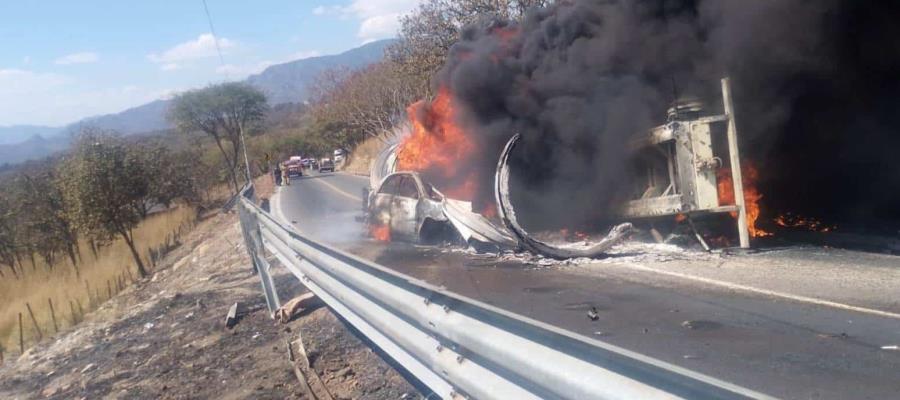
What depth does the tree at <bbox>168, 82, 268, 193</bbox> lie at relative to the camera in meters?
51.7

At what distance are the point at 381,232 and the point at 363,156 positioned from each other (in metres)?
41.9

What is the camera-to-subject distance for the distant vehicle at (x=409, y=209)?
13.5 m

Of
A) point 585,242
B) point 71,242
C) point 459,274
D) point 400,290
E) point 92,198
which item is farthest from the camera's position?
point 71,242

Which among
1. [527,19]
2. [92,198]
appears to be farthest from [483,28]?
Answer: [92,198]

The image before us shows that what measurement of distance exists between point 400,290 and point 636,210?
29.2ft

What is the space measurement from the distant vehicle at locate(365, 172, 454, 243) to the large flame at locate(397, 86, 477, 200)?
1639mm

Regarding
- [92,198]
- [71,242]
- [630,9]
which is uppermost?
[630,9]

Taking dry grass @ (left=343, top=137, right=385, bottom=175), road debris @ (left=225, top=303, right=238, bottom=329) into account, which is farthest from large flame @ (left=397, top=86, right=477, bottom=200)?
dry grass @ (left=343, top=137, right=385, bottom=175)

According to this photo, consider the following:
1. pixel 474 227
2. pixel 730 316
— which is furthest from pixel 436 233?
pixel 730 316

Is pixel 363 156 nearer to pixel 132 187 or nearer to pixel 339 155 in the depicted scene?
pixel 339 155

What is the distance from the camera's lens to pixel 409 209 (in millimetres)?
14086

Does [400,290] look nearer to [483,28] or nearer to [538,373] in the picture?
[538,373]

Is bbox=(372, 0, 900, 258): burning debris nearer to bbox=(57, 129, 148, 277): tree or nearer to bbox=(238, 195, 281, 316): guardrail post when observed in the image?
bbox=(238, 195, 281, 316): guardrail post

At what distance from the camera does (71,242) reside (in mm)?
35406
